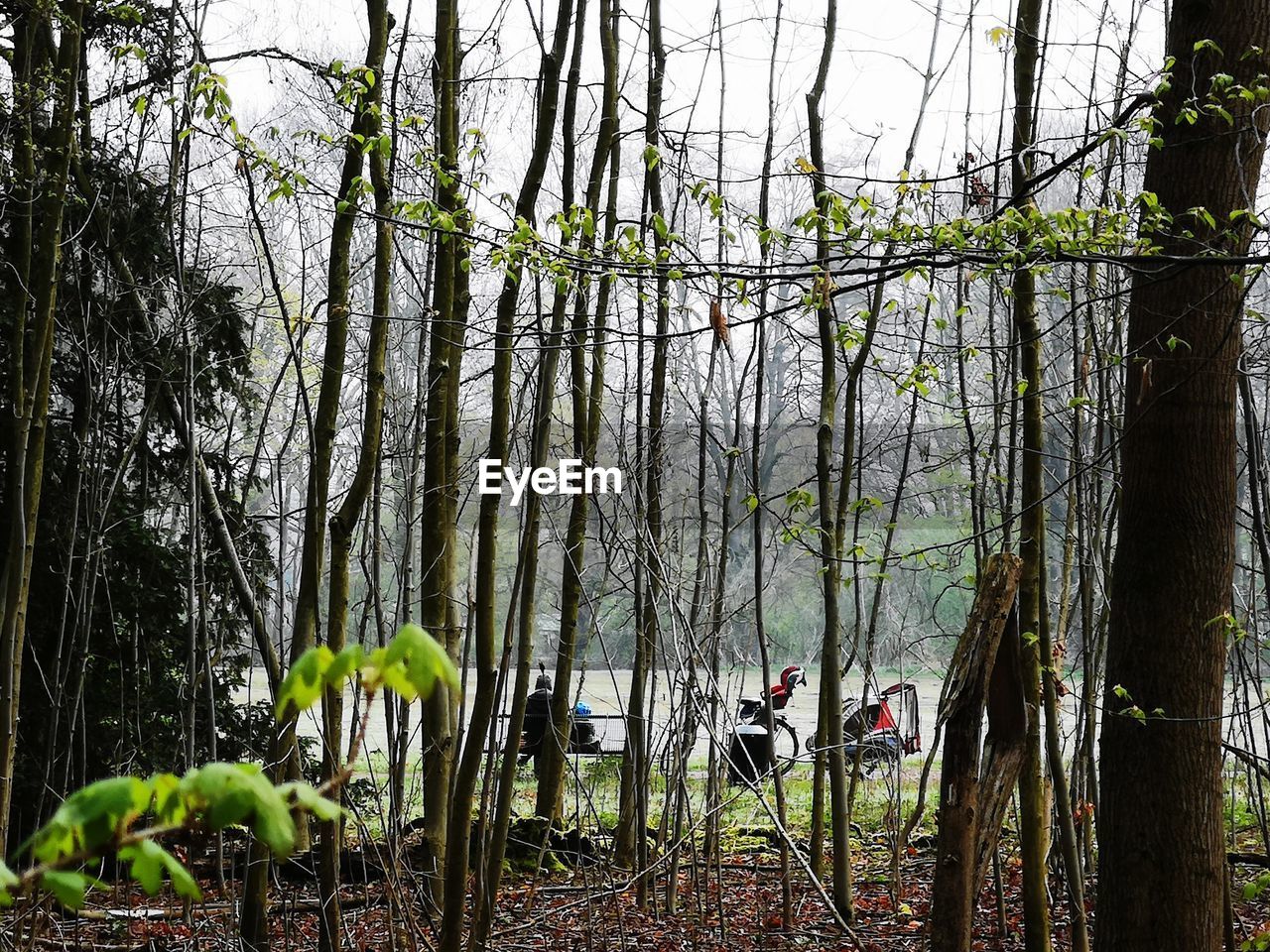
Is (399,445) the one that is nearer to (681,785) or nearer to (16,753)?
(681,785)

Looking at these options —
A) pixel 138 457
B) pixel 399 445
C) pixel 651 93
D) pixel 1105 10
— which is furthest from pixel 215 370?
pixel 1105 10

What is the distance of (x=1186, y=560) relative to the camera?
309 centimetres

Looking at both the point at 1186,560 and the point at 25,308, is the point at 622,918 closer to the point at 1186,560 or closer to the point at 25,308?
the point at 1186,560

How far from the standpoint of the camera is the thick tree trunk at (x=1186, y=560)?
3049mm

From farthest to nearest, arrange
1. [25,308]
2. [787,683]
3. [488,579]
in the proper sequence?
[787,683], [25,308], [488,579]

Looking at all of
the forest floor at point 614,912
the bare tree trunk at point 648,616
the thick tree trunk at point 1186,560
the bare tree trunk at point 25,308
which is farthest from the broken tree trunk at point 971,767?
the bare tree trunk at point 25,308

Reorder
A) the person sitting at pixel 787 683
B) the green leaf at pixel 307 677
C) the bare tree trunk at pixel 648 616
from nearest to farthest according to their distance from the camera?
the green leaf at pixel 307 677 < the bare tree trunk at pixel 648 616 < the person sitting at pixel 787 683

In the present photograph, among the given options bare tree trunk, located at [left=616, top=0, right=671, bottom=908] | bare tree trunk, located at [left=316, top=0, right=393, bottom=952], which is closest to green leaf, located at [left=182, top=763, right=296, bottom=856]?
bare tree trunk, located at [left=316, top=0, right=393, bottom=952]

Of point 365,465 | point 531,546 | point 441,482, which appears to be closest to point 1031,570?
point 531,546

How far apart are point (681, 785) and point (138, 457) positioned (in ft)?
9.78

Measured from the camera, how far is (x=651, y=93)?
4473 millimetres

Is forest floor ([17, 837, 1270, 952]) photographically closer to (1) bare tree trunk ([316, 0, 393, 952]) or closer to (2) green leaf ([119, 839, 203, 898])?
(1) bare tree trunk ([316, 0, 393, 952])

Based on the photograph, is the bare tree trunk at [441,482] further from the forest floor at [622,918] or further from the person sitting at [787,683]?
the person sitting at [787,683]

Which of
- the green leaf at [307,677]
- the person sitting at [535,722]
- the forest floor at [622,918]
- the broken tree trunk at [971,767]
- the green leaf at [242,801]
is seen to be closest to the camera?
the green leaf at [242,801]
